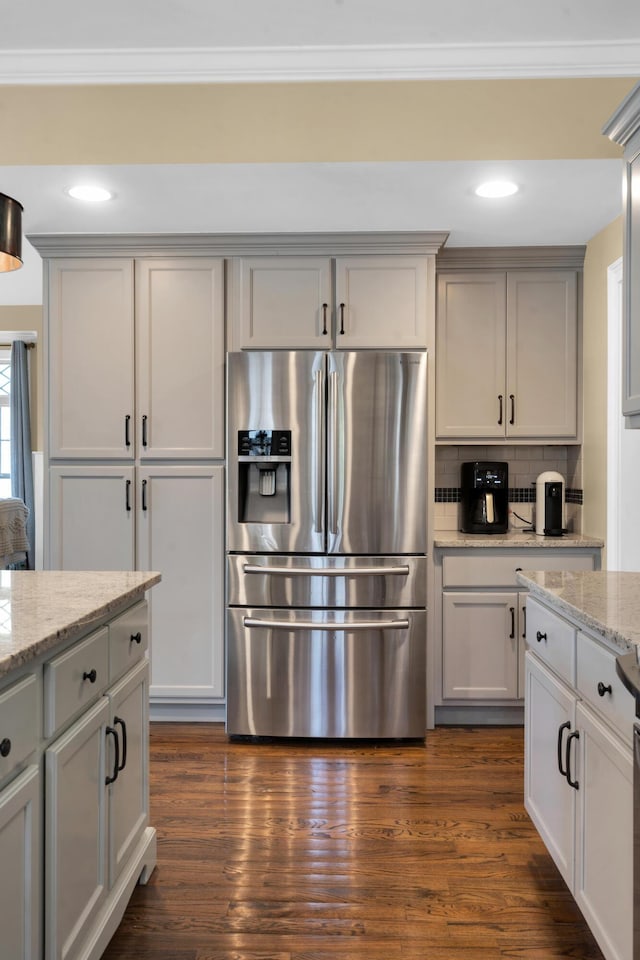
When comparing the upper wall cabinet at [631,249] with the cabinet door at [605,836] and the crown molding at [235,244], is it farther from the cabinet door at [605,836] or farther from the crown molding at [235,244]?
the crown molding at [235,244]

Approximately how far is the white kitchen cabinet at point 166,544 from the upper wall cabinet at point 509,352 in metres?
1.31

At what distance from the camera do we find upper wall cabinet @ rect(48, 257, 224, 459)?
3283 millimetres

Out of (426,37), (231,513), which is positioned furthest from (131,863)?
(426,37)

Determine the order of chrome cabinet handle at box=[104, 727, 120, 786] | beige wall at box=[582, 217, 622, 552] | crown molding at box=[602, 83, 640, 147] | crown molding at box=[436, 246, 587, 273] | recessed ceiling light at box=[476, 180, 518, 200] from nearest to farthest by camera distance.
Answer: chrome cabinet handle at box=[104, 727, 120, 786] < crown molding at box=[602, 83, 640, 147] < recessed ceiling light at box=[476, 180, 518, 200] < beige wall at box=[582, 217, 622, 552] < crown molding at box=[436, 246, 587, 273]

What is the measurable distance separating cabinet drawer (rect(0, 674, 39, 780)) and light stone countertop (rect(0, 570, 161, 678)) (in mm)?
56

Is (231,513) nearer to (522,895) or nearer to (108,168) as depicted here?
(108,168)

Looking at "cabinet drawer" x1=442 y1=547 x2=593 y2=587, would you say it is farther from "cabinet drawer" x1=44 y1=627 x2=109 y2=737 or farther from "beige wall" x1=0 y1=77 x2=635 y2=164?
"cabinet drawer" x1=44 y1=627 x2=109 y2=737

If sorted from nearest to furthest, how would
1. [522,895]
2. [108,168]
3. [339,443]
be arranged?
1. [522,895]
2. [108,168]
3. [339,443]

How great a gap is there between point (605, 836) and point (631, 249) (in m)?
1.56

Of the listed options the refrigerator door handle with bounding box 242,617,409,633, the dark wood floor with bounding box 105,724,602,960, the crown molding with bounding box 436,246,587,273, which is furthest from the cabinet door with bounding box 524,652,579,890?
the crown molding with bounding box 436,246,587,273

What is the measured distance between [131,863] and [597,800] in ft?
3.98

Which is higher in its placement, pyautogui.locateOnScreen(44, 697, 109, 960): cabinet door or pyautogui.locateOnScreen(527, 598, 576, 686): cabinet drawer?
pyautogui.locateOnScreen(527, 598, 576, 686): cabinet drawer

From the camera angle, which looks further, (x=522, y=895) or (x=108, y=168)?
(x=108, y=168)

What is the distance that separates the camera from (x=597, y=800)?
1520 millimetres
